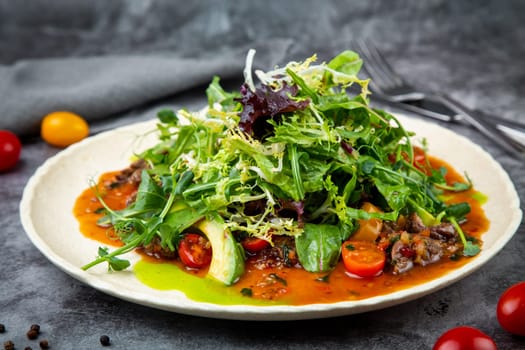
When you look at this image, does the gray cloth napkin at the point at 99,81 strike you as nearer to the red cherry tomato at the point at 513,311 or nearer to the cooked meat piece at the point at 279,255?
the cooked meat piece at the point at 279,255

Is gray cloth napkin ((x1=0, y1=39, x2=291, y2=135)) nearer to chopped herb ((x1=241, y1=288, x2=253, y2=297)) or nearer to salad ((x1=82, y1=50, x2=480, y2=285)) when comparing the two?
salad ((x1=82, y1=50, x2=480, y2=285))

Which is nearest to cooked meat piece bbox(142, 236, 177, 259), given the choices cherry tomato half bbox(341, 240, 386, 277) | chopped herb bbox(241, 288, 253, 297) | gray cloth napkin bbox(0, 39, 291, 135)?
chopped herb bbox(241, 288, 253, 297)

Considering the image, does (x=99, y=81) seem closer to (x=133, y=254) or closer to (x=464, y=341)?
(x=133, y=254)

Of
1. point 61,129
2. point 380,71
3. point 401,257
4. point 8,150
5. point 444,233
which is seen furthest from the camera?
point 380,71

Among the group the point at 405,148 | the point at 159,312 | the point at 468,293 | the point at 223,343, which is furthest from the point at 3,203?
the point at 468,293

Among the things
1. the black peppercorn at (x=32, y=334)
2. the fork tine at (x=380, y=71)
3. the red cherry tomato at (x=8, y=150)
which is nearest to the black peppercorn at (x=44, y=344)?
the black peppercorn at (x=32, y=334)

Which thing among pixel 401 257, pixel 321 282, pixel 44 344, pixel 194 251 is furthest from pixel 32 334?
pixel 401 257
